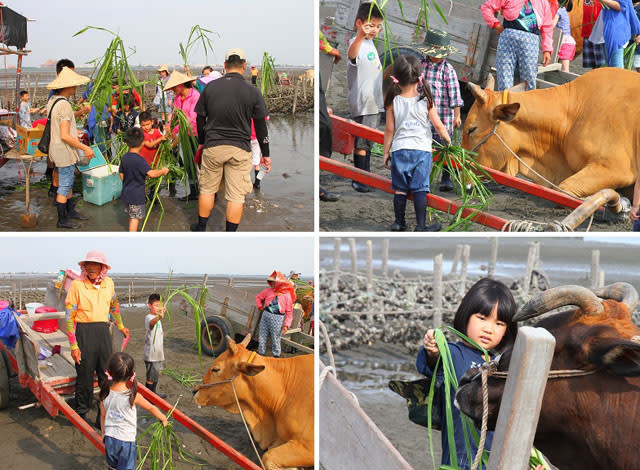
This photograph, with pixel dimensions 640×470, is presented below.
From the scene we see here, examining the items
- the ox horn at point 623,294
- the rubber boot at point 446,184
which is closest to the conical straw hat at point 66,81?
the rubber boot at point 446,184

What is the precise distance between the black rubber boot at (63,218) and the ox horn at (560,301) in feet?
15.7

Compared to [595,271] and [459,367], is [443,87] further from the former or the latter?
[595,271]

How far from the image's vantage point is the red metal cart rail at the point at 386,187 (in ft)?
15.3

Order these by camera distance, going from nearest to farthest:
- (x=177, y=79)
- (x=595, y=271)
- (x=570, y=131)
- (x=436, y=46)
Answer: (x=570, y=131)
(x=436, y=46)
(x=177, y=79)
(x=595, y=271)

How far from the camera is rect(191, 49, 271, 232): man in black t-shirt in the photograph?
492cm

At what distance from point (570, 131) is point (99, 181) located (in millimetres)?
4766

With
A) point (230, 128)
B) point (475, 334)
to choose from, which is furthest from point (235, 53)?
point (475, 334)

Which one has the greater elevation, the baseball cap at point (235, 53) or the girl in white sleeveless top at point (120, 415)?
the baseball cap at point (235, 53)

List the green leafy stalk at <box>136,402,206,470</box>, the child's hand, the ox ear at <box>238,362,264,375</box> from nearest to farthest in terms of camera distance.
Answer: the child's hand, the green leafy stalk at <box>136,402,206,470</box>, the ox ear at <box>238,362,264,375</box>

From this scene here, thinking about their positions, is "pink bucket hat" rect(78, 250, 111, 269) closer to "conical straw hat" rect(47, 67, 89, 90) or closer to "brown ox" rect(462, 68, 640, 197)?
"conical straw hat" rect(47, 67, 89, 90)

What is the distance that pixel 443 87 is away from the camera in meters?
5.98

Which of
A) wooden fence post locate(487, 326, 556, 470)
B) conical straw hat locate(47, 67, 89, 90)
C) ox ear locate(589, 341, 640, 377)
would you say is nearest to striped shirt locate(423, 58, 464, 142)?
conical straw hat locate(47, 67, 89, 90)

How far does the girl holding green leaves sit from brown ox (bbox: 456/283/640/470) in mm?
446

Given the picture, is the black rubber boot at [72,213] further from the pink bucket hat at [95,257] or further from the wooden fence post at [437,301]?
the wooden fence post at [437,301]
